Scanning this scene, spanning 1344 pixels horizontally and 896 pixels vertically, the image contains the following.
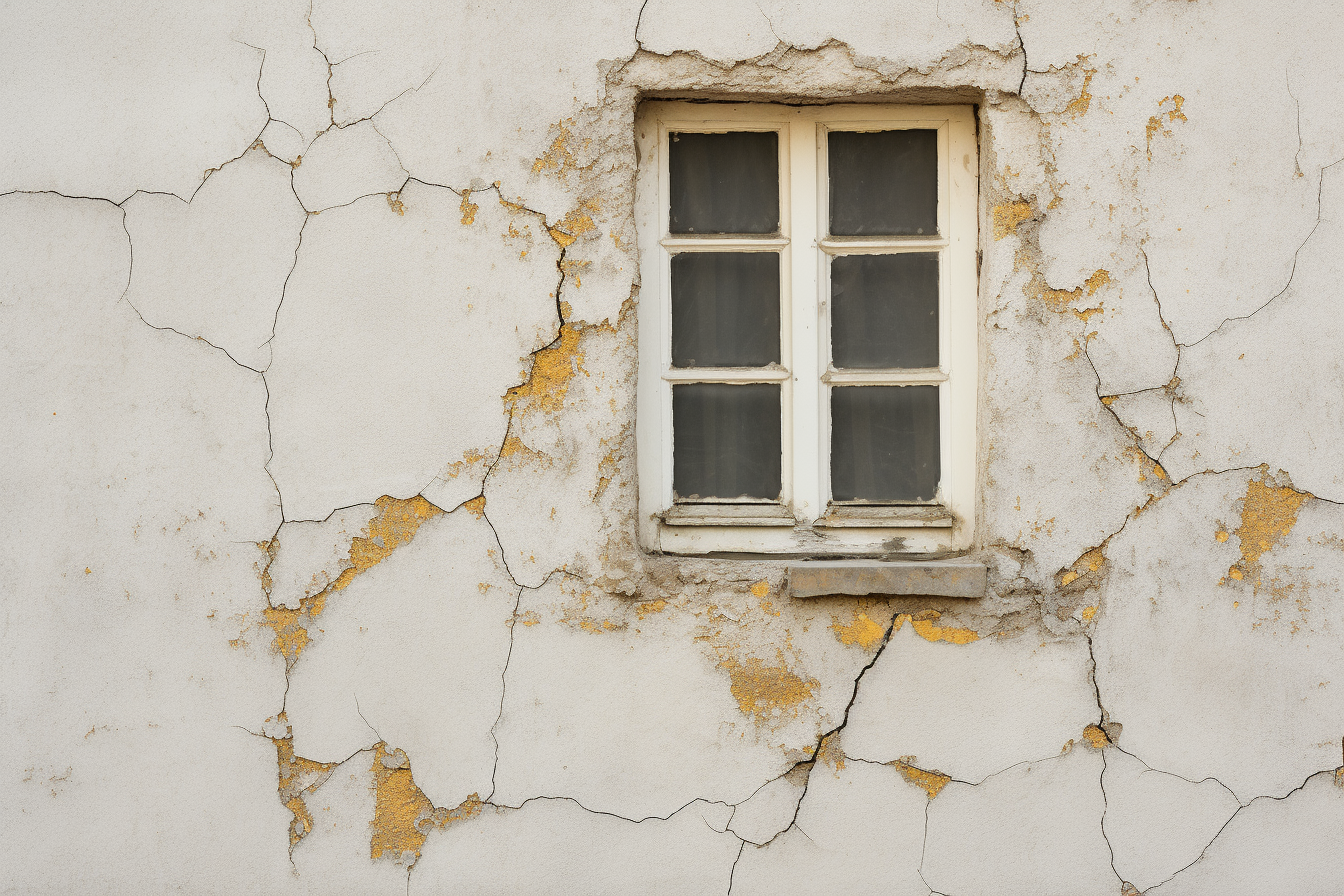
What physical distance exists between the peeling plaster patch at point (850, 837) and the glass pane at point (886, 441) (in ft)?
2.19

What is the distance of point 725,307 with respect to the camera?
2238 mm

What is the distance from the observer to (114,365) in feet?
6.95

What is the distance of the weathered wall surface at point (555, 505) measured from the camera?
2062mm

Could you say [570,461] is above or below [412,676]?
above

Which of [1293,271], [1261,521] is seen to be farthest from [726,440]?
[1293,271]

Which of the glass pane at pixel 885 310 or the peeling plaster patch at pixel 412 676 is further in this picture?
the glass pane at pixel 885 310

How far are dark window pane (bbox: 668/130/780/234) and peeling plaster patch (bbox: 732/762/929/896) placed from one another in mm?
1369

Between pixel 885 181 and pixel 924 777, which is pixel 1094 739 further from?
pixel 885 181

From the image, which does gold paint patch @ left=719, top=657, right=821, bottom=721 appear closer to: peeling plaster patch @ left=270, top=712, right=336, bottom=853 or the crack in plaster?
peeling plaster patch @ left=270, top=712, right=336, bottom=853

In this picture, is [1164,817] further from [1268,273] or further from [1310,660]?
[1268,273]

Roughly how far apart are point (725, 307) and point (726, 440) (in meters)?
0.33

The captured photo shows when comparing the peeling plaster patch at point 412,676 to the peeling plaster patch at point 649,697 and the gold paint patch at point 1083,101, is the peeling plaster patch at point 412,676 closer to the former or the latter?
the peeling plaster patch at point 649,697

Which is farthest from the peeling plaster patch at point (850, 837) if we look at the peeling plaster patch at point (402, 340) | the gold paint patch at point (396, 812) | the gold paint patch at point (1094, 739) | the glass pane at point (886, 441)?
the peeling plaster patch at point (402, 340)

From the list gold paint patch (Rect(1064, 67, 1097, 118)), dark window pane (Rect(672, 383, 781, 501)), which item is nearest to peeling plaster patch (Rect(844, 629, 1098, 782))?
dark window pane (Rect(672, 383, 781, 501))
